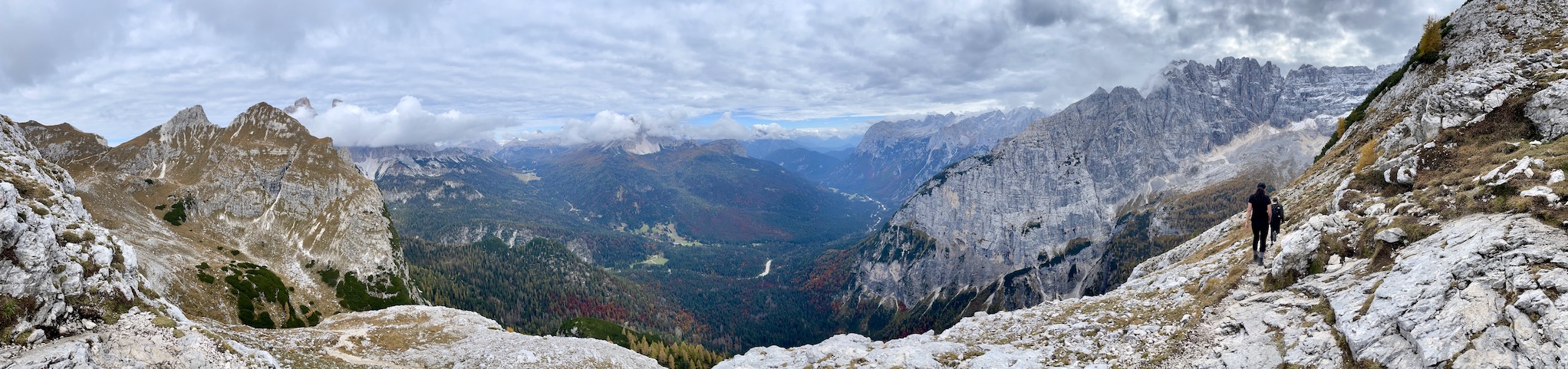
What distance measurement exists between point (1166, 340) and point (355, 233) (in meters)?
135

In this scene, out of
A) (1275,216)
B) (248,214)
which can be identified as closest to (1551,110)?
(1275,216)

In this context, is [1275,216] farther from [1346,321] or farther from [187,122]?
[187,122]

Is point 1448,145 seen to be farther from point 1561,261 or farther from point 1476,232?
point 1561,261

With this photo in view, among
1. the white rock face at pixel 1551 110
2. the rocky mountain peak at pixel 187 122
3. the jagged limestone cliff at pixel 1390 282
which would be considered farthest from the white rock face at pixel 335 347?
the rocky mountain peak at pixel 187 122

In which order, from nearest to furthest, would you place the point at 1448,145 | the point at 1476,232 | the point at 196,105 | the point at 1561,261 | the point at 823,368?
the point at 1561,261, the point at 1476,232, the point at 1448,145, the point at 823,368, the point at 196,105

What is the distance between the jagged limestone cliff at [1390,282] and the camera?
1094 cm

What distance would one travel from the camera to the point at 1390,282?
13.8 m

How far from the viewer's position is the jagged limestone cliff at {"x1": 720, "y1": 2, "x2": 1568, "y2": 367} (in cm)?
1094

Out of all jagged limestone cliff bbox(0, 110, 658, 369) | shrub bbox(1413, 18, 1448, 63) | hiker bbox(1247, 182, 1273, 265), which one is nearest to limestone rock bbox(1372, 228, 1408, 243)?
hiker bbox(1247, 182, 1273, 265)

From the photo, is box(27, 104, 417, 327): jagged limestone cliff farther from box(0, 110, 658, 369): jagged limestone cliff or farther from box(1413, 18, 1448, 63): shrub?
box(1413, 18, 1448, 63): shrub

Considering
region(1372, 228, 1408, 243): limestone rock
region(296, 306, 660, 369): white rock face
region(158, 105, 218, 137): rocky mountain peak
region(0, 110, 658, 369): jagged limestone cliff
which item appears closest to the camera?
region(1372, 228, 1408, 243): limestone rock

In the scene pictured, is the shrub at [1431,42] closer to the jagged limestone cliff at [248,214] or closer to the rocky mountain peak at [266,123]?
the jagged limestone cliff at [248,214]

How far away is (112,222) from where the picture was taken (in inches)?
2741

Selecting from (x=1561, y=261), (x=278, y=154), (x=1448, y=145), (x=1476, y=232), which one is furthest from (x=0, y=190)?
(x=278, y=154)
